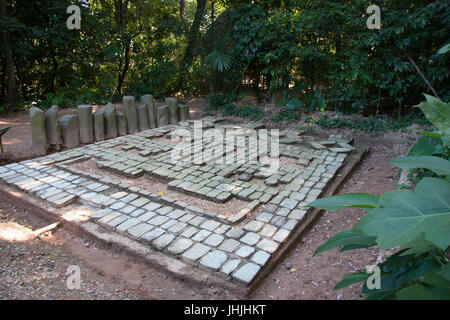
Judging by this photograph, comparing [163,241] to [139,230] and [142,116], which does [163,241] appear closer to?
[139,230]

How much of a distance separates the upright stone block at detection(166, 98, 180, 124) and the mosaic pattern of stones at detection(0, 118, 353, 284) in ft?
5.16

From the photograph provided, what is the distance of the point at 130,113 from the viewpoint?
6.42 m

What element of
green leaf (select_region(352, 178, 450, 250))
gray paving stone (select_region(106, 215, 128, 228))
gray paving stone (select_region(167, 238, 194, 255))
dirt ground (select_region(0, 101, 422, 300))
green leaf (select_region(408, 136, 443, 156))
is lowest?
dirt ground (select_region(0, 101, 422, 300))

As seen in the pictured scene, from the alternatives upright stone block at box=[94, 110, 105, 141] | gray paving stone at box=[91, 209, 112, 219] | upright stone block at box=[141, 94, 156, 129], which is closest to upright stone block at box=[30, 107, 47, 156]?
upright stone block at box=[94, 110, 105, 141]

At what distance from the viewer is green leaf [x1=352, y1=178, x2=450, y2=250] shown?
2.35ft

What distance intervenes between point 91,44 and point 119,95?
155cm

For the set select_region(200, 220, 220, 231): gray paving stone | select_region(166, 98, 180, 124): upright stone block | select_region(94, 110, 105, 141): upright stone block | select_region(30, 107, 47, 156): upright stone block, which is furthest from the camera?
select_region(166, 98, 180, 124): upright stone block

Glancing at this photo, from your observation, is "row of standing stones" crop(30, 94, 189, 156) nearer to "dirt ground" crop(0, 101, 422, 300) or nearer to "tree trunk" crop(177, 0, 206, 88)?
"dirt ground" crop(0, 101, 422, 300)

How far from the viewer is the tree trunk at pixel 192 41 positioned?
370 inches

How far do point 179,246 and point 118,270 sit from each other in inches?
20.8

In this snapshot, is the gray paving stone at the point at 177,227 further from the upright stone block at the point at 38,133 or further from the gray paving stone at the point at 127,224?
the upright stone block at the point at 38,133

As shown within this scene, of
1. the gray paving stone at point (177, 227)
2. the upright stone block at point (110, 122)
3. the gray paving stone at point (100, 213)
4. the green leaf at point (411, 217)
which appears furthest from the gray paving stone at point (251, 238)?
the upright stone block at point (110, 122)
